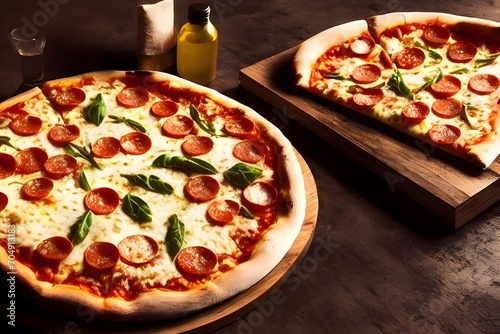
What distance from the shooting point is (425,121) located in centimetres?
282

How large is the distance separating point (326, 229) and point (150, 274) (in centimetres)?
65

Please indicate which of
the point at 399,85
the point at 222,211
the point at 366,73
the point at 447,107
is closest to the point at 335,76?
the point at 366,73

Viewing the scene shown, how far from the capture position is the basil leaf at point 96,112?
2662mm

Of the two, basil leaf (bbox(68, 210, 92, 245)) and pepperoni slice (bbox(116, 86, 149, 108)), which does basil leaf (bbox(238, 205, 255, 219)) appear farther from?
pepperoni slice (bbox(116, 86, 149, 108))

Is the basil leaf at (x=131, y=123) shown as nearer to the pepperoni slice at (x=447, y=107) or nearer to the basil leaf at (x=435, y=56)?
the pepperoni slice at (x=447, y=107)

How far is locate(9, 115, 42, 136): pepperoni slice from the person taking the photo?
2562 mm

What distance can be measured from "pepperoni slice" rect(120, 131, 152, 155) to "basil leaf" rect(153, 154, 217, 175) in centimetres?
9

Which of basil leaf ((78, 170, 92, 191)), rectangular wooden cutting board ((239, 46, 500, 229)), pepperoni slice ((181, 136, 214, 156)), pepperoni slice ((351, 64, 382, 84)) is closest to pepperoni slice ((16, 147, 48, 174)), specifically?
basil leaf ((78, 170, 92, 191))

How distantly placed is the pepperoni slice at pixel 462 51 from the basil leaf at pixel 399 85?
1.11 feet

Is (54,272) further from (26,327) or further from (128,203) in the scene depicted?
(128,203)

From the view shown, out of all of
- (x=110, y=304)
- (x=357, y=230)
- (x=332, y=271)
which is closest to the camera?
(x=110, y=304)

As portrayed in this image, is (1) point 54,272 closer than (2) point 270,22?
Yes

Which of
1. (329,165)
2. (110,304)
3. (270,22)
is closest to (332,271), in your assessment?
(329,165)

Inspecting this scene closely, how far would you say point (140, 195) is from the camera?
2.39m
